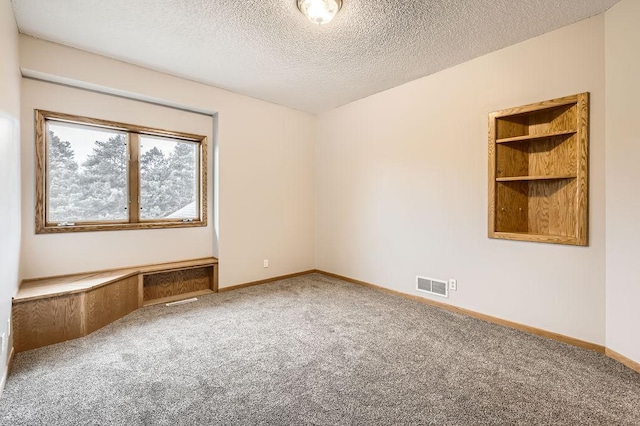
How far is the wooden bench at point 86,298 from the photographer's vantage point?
2469 millimetres

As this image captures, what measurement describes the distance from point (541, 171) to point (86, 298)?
4.58 m

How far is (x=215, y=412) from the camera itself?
5.62 ft

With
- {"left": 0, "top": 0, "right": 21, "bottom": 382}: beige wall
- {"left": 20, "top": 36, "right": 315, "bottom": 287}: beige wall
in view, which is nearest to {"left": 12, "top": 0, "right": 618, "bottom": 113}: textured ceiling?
{"left": 20, "top": 36, "right": 315, "bottom": 287}: beige wall

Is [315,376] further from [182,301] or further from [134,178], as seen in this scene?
[134,178]

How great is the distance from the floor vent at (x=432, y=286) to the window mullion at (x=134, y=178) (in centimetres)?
361

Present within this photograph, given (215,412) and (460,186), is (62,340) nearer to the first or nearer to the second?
(215,412)

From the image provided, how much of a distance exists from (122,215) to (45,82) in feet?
5.03

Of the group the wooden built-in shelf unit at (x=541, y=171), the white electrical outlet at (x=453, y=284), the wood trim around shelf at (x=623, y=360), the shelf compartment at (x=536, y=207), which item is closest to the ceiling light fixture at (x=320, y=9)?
the wooden built-in shelf unit at (x=541, y=171)

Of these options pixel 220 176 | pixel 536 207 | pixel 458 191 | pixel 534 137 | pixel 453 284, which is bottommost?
pixel 453 284

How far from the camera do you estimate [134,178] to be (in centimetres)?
362

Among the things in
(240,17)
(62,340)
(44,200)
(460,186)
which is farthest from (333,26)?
(62,340)

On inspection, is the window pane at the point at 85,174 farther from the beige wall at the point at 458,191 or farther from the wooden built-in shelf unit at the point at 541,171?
the wooden built-in shelf unit at the point at 541,171

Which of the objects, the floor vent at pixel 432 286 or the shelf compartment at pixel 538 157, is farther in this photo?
the floor vent at pixel 432 286

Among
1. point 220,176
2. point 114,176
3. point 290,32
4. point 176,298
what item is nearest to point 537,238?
point 290,32
